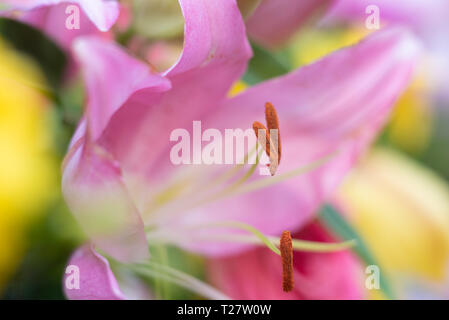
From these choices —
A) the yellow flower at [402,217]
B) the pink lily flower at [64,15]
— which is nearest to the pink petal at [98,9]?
the pink lily flower at [64,15]

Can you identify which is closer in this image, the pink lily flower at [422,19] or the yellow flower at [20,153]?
the yellow flower at [20,153]

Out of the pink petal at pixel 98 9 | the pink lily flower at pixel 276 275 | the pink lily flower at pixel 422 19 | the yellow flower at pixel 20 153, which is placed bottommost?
the pink lily flower at pixel 276 275

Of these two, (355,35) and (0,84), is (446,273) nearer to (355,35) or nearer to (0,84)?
(355,35)

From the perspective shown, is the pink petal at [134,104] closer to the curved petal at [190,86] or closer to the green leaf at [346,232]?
the curved petal at [190,86]

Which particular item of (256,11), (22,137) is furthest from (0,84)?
(256,11)

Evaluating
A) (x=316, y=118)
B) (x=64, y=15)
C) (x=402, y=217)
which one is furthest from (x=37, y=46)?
(x=402, y=217)

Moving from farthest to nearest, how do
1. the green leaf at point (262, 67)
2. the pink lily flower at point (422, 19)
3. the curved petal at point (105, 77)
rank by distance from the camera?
the pink lily flower at point (422, 19)
the green leaf at point (262, 67)
the curved petal at point (105, 77)

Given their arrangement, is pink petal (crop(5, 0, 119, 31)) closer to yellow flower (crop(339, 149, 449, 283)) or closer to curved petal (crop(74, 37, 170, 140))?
curved petal (crop(74, 37, 170, 140))
